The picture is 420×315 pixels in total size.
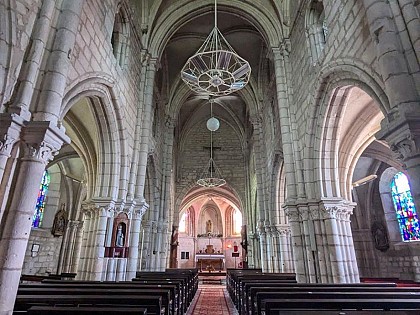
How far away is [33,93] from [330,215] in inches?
270

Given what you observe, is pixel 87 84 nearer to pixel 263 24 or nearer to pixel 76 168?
pixel 263 24

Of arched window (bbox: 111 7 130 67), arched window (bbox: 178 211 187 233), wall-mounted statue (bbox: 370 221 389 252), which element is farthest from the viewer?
arched window (bbox: 178 211 187 233)

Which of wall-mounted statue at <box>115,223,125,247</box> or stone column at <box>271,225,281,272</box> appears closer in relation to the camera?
wall-mounted statue at <box>115,223,125,247</box>

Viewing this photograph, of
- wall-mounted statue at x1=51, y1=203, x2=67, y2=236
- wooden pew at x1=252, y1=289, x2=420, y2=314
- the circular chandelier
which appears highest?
the circular chandelier

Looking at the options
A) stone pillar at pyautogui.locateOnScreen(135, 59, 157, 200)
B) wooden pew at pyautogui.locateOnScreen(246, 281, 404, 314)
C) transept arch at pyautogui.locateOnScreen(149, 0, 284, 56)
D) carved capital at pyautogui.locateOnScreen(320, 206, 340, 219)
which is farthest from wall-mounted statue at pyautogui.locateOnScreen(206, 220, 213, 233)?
wooden pew at pyautogui.locateOnScreen(246, 281, 404, 314)

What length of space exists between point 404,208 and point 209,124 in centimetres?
1084

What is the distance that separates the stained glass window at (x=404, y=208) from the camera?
518 inches

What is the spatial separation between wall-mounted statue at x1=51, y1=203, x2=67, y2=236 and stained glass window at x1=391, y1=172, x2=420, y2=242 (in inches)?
696

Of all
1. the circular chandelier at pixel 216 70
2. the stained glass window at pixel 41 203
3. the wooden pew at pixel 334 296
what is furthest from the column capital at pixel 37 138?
the stained glass window at pixel 41 203

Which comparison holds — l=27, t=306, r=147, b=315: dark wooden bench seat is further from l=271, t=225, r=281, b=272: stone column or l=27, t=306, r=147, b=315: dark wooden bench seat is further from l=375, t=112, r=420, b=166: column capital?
l=271, t=225, r=281, b=272: stone column

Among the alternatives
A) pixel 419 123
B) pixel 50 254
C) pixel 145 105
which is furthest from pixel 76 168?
pixel 419 123

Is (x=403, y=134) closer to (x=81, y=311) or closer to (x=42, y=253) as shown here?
(x=81, y=311)

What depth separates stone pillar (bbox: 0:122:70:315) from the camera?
3.38m

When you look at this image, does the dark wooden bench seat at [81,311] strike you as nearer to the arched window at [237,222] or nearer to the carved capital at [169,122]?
the carved capital at [169,122]
